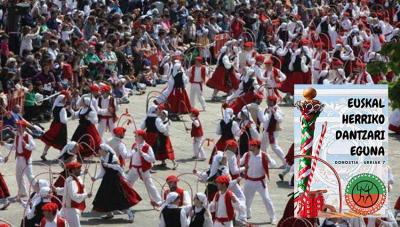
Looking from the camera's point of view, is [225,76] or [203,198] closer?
[203,198]

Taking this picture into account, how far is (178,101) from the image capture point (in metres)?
30.4

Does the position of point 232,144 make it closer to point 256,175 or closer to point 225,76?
point 256,175

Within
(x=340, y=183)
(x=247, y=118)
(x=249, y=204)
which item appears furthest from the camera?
(x=247, y=118)

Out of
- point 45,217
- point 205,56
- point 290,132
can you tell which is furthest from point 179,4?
point 45,217

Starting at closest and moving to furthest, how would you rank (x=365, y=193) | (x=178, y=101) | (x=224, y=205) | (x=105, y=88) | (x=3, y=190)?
1. (x=365, y=193)
2. (x=224, y=205)
3. (x=3, y=190)
4. (x=105, y=88)
5. (x=178, y=101)

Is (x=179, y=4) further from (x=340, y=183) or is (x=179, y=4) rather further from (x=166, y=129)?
(x=340, y=183)

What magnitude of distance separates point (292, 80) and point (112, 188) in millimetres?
10187

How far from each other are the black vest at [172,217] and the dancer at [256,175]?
2824 mm

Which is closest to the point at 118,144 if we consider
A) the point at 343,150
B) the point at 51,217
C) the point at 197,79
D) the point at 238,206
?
the point at 238,206

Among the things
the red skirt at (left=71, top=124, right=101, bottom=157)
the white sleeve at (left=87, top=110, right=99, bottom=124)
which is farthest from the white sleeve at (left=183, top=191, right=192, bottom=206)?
the white sleeve at (left=87, top=110, right=99, bottom=124)

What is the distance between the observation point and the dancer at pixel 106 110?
2773cm

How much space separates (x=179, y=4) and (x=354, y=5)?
6.17 meters

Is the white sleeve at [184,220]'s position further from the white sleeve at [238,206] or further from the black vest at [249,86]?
the black vest at [249,86]

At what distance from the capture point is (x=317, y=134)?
16.5m
